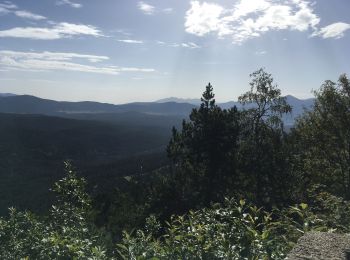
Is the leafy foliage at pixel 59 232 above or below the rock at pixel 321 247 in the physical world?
below

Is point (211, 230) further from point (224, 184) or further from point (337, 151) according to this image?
point (224, 184)

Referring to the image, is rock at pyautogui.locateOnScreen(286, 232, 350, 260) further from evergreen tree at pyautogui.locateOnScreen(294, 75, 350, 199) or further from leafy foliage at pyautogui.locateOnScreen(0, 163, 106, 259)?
evergreen tree at pyautogui.locateOnScreen(294, 75, 350, 199)

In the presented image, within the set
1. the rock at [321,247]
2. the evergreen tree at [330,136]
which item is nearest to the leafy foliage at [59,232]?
the rock at [321,247]

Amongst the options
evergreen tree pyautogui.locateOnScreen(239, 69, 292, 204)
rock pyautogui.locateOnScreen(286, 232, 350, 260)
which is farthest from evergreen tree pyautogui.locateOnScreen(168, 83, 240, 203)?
rock pyautogui.locateOnScreen(286, 232, 350, 260)

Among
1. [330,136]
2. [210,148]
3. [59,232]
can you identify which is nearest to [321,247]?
[59,232]

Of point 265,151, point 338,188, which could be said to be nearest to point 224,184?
point 265,151

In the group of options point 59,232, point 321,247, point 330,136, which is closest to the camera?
point 321,247

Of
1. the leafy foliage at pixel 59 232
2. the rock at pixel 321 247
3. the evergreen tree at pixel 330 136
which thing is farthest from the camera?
the evergreen tree at pixel 330 136

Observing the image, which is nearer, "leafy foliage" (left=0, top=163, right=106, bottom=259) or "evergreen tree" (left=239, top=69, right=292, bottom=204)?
"leafy foliage" (left=0, top=163, right=106, bottom=259)

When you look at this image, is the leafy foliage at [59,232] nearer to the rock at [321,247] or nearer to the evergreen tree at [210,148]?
the rock at [321,247]

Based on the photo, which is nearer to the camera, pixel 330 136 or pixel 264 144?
pixel 330 136

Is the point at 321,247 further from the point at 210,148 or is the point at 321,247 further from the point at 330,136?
the point at 210,148

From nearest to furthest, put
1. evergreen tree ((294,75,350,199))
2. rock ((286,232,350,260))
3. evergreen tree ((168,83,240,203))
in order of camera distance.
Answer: rock ((286,232,350,260)), evergreen tree ((294,75,350,199)), evergreen tree ((168,83,240,203))

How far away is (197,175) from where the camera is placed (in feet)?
140
